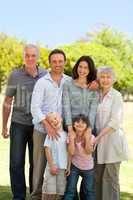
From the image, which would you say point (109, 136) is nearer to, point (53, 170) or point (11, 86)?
point (53, 170)

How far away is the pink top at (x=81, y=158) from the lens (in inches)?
219

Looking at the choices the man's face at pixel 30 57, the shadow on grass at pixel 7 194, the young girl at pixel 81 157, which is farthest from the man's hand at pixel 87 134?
the shadow on grass at pixel 7 194

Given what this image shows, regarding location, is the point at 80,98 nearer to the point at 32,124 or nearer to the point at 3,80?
the point at 32,124

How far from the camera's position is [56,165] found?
551cm

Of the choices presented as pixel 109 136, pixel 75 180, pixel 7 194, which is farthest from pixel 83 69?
pixel 7 194

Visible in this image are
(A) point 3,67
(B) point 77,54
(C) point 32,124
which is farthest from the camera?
(B) point 77,54

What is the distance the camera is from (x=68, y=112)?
5.46 m

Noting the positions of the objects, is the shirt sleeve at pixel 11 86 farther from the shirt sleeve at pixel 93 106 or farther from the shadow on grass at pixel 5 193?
the shadow on grass at pixel 5 193

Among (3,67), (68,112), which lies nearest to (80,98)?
(68,112)

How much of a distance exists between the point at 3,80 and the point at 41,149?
Result: 52.8 meters

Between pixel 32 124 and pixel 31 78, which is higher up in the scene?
pixel 31 78

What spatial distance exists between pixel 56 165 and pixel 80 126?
51cm

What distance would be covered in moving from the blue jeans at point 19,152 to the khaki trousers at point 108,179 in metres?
0.92

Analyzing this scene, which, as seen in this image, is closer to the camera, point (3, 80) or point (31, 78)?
point (31, 78)
